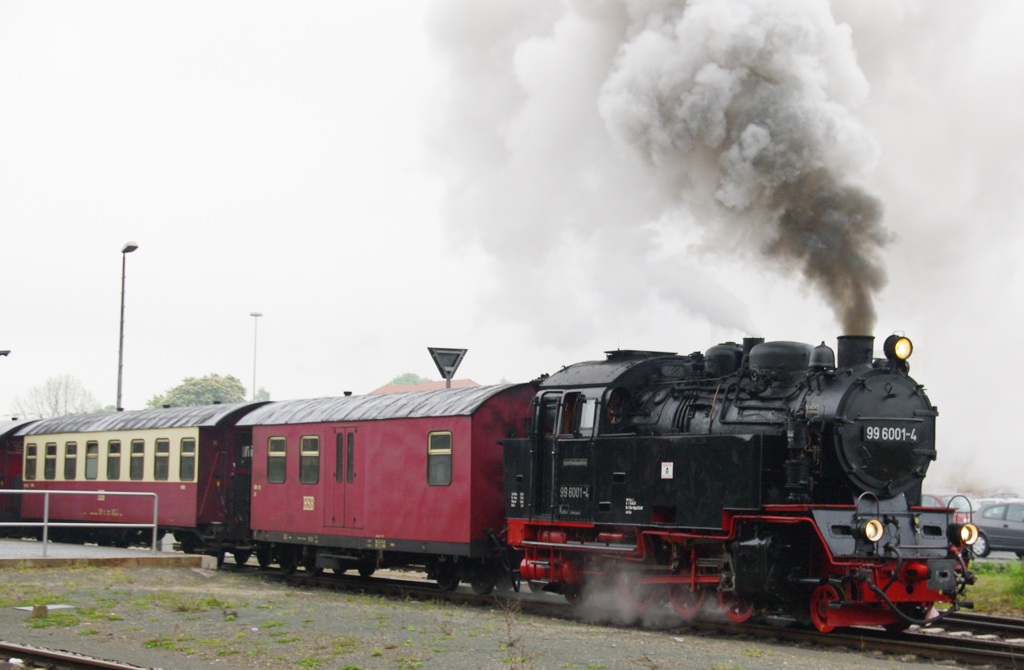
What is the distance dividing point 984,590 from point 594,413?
6.76 metres

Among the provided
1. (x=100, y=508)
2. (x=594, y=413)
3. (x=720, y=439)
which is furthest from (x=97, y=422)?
(x=720, y=439)

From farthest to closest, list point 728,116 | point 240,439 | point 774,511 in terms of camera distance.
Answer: point 240,439 < point 728,116 < point 774,511

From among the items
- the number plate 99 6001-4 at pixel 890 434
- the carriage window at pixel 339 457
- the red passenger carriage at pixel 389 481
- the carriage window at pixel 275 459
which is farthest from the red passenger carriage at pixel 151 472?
the number plate 99 6001-4 at pixel 890 434

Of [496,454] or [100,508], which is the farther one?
[100,508]

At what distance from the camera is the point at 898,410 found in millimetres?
12453

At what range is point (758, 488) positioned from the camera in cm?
1205

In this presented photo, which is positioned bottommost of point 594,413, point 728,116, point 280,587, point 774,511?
point 280,587

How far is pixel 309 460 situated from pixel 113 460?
7.69m

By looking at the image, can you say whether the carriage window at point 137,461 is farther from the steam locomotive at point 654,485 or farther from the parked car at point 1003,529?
the parked car at point 1003,529

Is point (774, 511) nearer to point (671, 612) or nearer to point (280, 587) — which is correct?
point (671, 612)

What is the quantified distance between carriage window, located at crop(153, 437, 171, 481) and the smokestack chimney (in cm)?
1509

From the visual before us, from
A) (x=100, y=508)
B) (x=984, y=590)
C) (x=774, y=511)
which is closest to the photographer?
(x=774, y=511)

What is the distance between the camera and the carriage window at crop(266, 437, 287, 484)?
20109mm

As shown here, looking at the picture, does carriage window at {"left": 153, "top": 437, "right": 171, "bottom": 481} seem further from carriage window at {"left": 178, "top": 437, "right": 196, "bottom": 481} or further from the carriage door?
the carriage door
